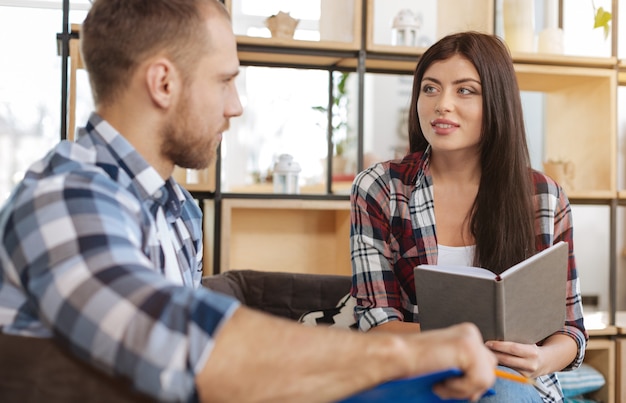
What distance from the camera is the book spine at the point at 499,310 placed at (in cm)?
135

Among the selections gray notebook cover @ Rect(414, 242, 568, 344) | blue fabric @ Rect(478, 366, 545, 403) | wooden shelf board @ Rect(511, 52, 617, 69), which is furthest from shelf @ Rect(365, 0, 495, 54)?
blue fabric @ Rect(478, 366, 545, 403)

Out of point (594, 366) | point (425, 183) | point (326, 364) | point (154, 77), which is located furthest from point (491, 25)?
point (326, 364)

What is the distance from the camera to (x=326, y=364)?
0.83 meters

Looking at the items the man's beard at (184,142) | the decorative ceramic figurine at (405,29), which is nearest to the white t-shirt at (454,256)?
the man's beard at (184,142)

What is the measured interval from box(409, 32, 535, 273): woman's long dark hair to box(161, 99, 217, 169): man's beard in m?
0.85

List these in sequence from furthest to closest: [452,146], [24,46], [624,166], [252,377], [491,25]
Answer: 1. [624,166]
2. [24,46]
3. [491,25]
4. [452,146]
5. [252,377]

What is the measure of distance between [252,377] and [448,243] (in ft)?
3.69

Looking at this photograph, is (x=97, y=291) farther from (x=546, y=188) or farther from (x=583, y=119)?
(x=583, y=119)

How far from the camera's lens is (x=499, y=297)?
4.47 ft

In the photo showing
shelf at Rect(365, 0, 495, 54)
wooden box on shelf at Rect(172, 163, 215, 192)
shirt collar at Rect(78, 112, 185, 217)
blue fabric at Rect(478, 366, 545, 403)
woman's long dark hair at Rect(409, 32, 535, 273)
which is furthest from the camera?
shelf at Rect(365, 0, 495, 54)

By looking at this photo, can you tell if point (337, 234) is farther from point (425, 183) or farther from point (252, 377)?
point (252, 377)

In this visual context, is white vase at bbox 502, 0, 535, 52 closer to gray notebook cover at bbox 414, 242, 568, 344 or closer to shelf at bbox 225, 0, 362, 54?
shelf at bbox 225, 0, 362, 54

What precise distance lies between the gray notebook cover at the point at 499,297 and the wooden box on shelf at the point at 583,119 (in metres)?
1.40

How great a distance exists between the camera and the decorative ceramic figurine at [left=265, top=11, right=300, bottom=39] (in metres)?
2.70
